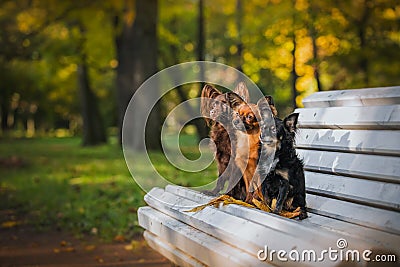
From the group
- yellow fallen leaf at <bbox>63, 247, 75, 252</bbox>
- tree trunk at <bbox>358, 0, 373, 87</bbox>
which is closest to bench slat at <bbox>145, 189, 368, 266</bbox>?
yellow fallen leaf at <bbox>63, 247, 75, 252</bbox>

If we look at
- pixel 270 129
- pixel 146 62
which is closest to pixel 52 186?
pixel 146 62

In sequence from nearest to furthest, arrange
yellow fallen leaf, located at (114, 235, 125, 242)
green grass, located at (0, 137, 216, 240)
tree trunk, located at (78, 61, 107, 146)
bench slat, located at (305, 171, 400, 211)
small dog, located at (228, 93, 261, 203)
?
bench slat, located at (305, 171, 400, 211), small dog, located at (228, 93, 261, 203), yellow fallen leaf, located at (114, 235, 125, 242), green grass, located at (0, 137, 216, 240), tree trunk, located at (78, 61, 107, 146)

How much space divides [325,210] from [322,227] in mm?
821

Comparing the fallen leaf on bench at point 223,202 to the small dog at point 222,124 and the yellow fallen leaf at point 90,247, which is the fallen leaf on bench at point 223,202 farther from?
the yellow fallen leaf at point 90,247

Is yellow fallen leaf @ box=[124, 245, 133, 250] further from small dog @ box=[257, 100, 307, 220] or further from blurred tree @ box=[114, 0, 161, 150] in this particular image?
blurred tree @ box=[114, 0, 161, 150]

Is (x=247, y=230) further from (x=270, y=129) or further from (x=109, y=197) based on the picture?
(x=109, y=197)

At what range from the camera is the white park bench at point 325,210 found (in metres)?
2.61

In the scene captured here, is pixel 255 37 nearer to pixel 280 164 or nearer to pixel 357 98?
pixel 357 98

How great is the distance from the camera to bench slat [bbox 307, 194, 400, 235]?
121 inches

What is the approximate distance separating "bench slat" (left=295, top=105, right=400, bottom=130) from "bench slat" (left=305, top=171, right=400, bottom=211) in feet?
1.14

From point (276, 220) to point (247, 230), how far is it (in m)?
0.18

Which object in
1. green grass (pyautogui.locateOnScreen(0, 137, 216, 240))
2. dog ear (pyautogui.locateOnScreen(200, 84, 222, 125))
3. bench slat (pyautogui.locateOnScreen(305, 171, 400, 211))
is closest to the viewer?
bench slat (pyautogui.locateOnScreen(305, 171, 400, 211))

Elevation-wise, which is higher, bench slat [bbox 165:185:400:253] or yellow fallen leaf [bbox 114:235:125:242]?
bench slat [bbox 165:185:400:253]

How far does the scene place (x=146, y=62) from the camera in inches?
698
